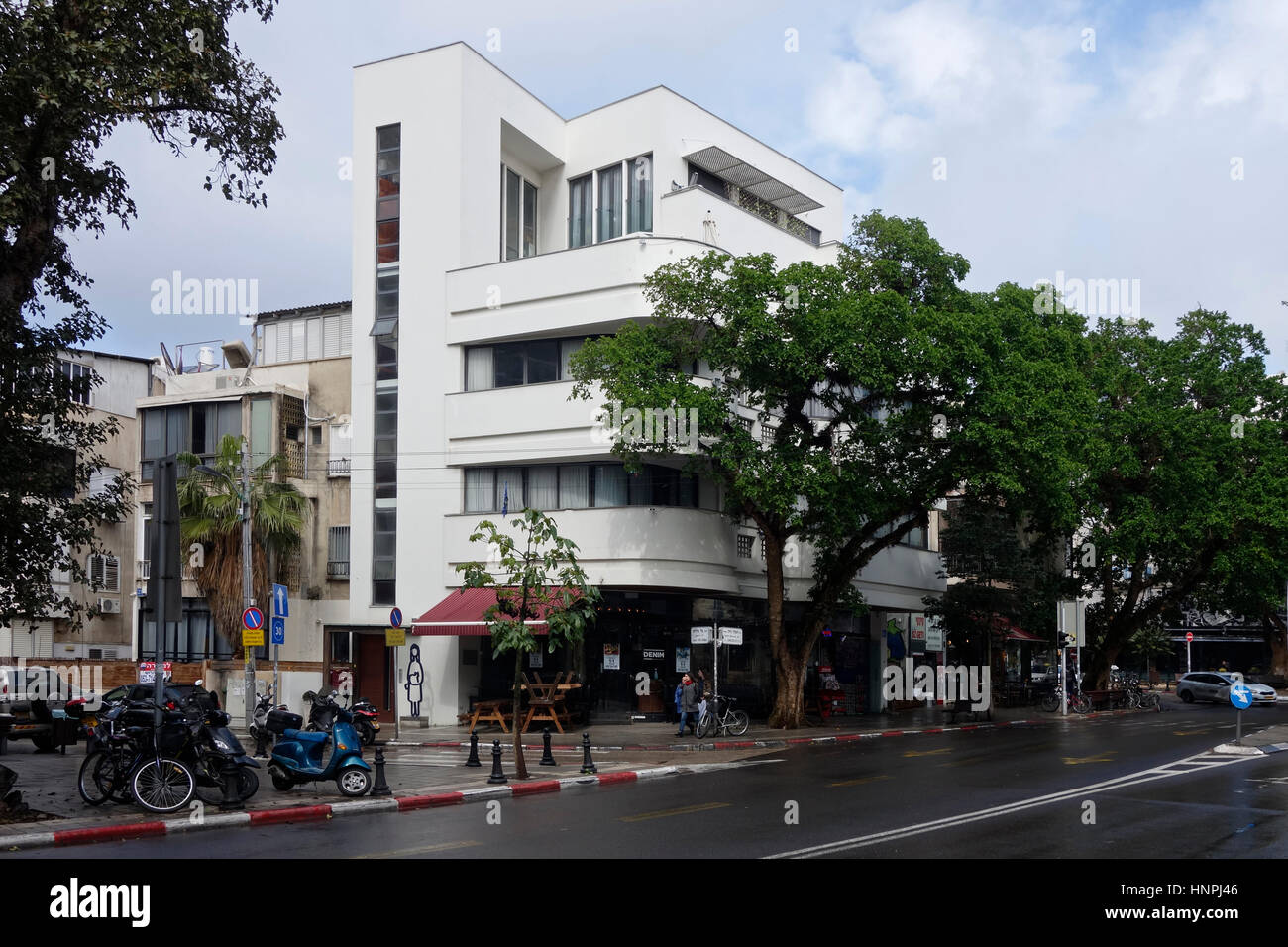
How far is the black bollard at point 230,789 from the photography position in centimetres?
1583

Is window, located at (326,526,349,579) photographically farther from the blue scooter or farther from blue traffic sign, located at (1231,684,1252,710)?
blue traffic sign, located at (1231,684,1252,710)

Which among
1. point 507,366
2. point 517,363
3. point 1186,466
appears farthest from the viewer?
A: point 1186,466

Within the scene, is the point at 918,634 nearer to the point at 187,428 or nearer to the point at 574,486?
the point at 574,486

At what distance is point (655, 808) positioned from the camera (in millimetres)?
16469

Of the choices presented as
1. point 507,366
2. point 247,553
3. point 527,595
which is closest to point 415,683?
point 247,553

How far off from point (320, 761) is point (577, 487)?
1732 cm

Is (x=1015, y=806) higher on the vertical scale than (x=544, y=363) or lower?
lower

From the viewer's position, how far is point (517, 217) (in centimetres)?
3984

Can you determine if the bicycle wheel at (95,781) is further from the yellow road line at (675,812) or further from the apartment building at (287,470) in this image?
the apartment building at (287,470)

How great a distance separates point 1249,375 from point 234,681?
38582 mm

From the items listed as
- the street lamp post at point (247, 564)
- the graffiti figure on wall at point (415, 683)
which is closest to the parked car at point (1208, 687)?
the graffiti figure on wall at point (415, 683)

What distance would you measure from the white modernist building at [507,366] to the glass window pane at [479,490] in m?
0.07
